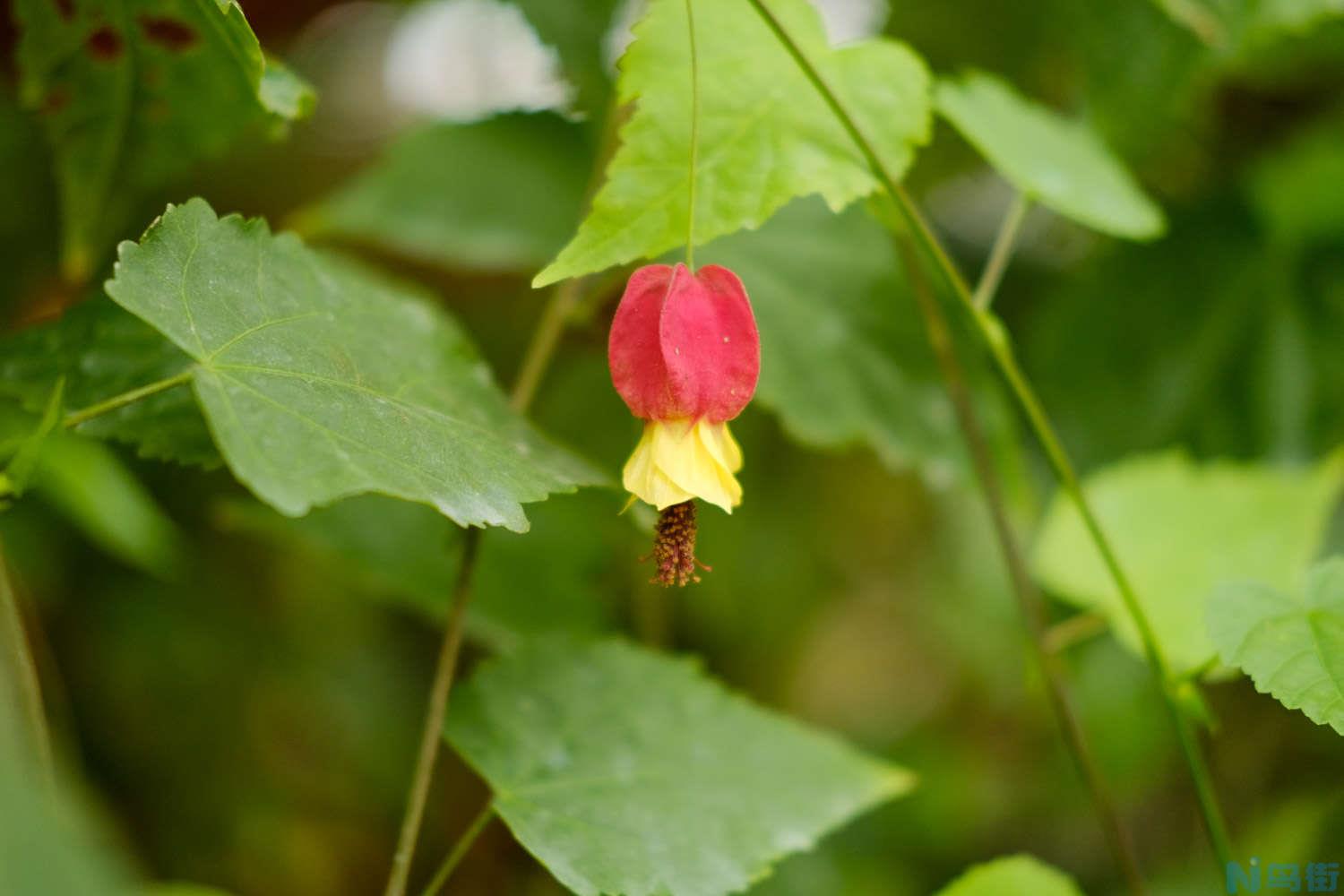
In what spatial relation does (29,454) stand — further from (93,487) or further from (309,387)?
(93,487)

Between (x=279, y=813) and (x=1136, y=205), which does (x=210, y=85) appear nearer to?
(x=1136, y=205)

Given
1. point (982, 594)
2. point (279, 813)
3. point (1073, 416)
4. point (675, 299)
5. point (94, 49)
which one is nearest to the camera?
point (675, 299)

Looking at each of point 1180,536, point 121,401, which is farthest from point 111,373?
point 1180,536

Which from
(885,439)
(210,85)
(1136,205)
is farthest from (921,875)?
(210,85)

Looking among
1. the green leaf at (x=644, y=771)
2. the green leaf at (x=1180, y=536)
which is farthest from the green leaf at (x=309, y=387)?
the green leaf at (x=1180, y=536)

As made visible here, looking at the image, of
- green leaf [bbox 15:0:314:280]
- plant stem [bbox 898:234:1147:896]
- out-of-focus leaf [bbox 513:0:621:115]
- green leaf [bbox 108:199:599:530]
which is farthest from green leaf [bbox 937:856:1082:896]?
out-of-focus leaf [bbox 513:0:621:115]

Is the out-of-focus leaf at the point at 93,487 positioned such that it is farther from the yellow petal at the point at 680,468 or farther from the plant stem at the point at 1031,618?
the plant stem at the point at 1031,618
